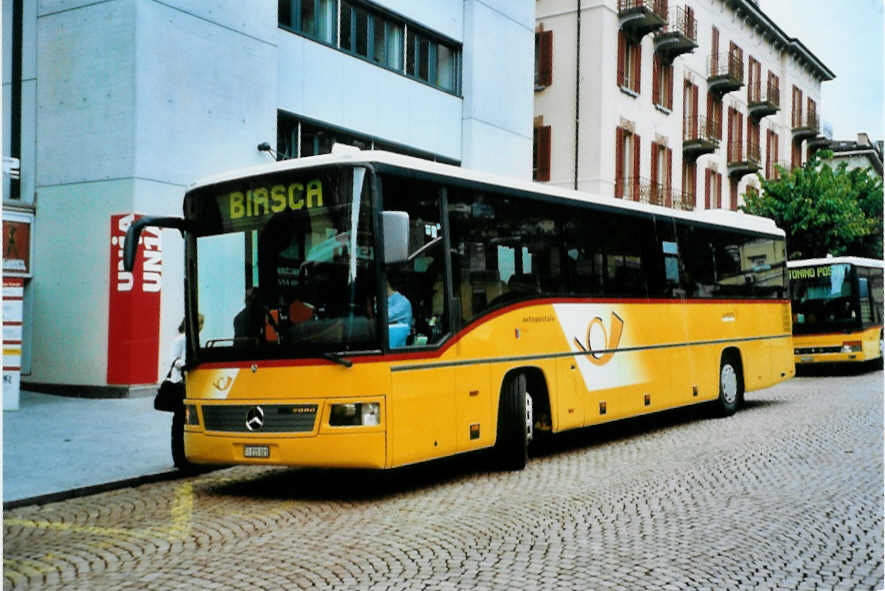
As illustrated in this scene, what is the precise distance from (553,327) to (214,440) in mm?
3842

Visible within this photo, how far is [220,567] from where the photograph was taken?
5.94 metres

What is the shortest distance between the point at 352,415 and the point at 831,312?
18.3 metres

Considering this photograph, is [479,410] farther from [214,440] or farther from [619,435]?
[619,435]

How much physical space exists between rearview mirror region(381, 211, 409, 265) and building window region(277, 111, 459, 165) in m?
11.7

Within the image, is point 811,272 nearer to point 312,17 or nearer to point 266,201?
point 312,17

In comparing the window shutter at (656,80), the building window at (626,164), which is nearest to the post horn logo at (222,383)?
the building window at (626,164)

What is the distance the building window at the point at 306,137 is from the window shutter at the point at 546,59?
1193 cm

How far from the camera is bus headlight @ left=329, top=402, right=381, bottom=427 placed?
8055 millimetres

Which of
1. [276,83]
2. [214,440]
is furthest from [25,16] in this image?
[214,440]

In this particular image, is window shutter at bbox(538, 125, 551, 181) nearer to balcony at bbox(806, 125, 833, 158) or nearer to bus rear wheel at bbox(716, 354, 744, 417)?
bus rear wheel at bbox(716, 354, 744, 417)

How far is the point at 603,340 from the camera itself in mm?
11562

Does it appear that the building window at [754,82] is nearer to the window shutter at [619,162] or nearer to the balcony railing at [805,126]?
the balcony railing at [805,126]

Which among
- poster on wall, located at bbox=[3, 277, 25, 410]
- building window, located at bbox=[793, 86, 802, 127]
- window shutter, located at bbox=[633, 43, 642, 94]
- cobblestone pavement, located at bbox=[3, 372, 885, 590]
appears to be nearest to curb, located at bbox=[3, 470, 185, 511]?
cobblestone pavement, located at bbox=[3, 372, 885, 590]

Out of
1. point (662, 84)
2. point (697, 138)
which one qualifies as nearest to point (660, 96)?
point (662, 84)
